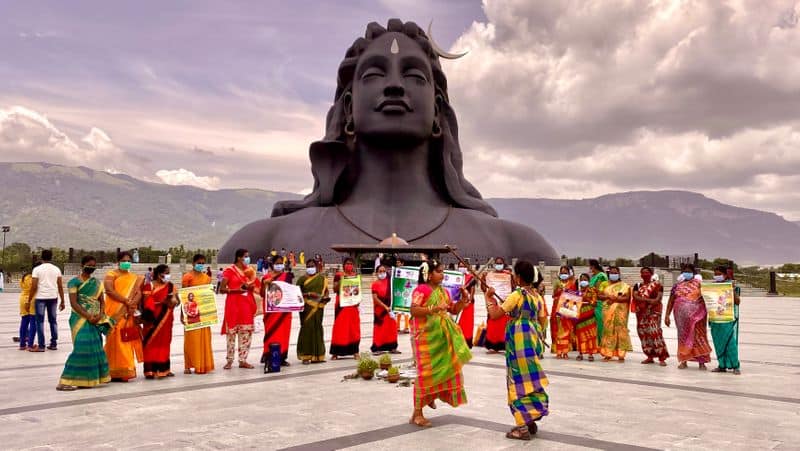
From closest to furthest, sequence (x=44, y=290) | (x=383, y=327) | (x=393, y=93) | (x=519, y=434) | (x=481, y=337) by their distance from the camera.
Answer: (x=519, y=434)
(x=383, y=327)
(x=44, y=290)
(x=481, y=337)
(x=393, y=93)

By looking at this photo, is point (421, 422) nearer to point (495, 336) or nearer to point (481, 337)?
point (495, 336)

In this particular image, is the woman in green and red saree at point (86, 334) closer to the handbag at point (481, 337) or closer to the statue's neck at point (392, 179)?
the handbag at point (481, 337)

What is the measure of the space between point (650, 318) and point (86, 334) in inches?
305

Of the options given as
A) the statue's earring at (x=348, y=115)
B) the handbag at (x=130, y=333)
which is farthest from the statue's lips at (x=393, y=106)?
the handbag at (x=130, y=333)

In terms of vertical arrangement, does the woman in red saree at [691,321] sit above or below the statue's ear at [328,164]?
below

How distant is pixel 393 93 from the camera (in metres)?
28.6

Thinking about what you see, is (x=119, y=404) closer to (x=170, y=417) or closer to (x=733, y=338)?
(x=170, y=417)

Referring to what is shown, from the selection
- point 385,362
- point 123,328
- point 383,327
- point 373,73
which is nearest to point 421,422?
point 385,362

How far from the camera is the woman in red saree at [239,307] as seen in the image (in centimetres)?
957

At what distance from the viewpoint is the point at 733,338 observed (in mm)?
9547

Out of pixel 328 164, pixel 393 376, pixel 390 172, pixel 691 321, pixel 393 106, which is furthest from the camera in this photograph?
pixel 328 164

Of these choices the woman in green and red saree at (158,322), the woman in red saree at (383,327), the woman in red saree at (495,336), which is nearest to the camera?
the woman in green and red saree at (158,322)

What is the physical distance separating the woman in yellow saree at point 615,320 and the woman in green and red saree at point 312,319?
4.25m

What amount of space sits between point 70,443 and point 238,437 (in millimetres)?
1250
